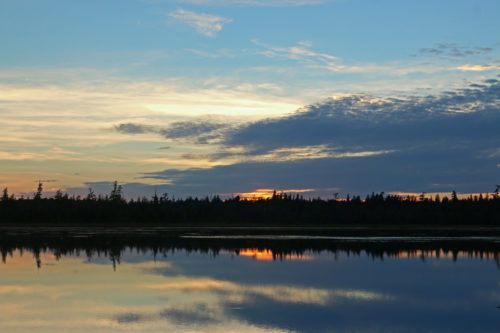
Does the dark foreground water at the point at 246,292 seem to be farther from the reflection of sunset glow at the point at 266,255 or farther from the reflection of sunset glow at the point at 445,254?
the reflection of sunset glow at the point at 445,254

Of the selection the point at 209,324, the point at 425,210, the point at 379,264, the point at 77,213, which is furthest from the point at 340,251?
the point at 425,210

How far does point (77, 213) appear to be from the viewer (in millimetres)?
157750

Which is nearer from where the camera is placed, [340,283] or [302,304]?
[302,304]

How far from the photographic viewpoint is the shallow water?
20.0m

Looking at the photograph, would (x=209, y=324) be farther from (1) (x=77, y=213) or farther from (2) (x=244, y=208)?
(2) (x=244, y=208)

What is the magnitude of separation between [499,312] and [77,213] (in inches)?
5788

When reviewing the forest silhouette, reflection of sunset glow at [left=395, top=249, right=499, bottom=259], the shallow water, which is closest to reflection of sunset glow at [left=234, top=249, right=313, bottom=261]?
the shallow water

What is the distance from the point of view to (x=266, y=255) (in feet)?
151

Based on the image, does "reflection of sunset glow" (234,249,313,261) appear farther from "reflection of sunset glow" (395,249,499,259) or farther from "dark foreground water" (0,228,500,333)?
"reflection of sunset glow" (395,249,499,259)

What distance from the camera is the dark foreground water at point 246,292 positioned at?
19984 millimetres

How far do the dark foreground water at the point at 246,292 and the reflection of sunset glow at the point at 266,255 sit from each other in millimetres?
230

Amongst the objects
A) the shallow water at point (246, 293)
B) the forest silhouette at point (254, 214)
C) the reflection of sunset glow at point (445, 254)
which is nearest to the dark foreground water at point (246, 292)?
the shallow water at point (246, 293)

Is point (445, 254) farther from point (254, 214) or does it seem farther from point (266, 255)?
point (254, 214)

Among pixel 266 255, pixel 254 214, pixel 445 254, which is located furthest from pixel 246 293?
pixel 254 214
